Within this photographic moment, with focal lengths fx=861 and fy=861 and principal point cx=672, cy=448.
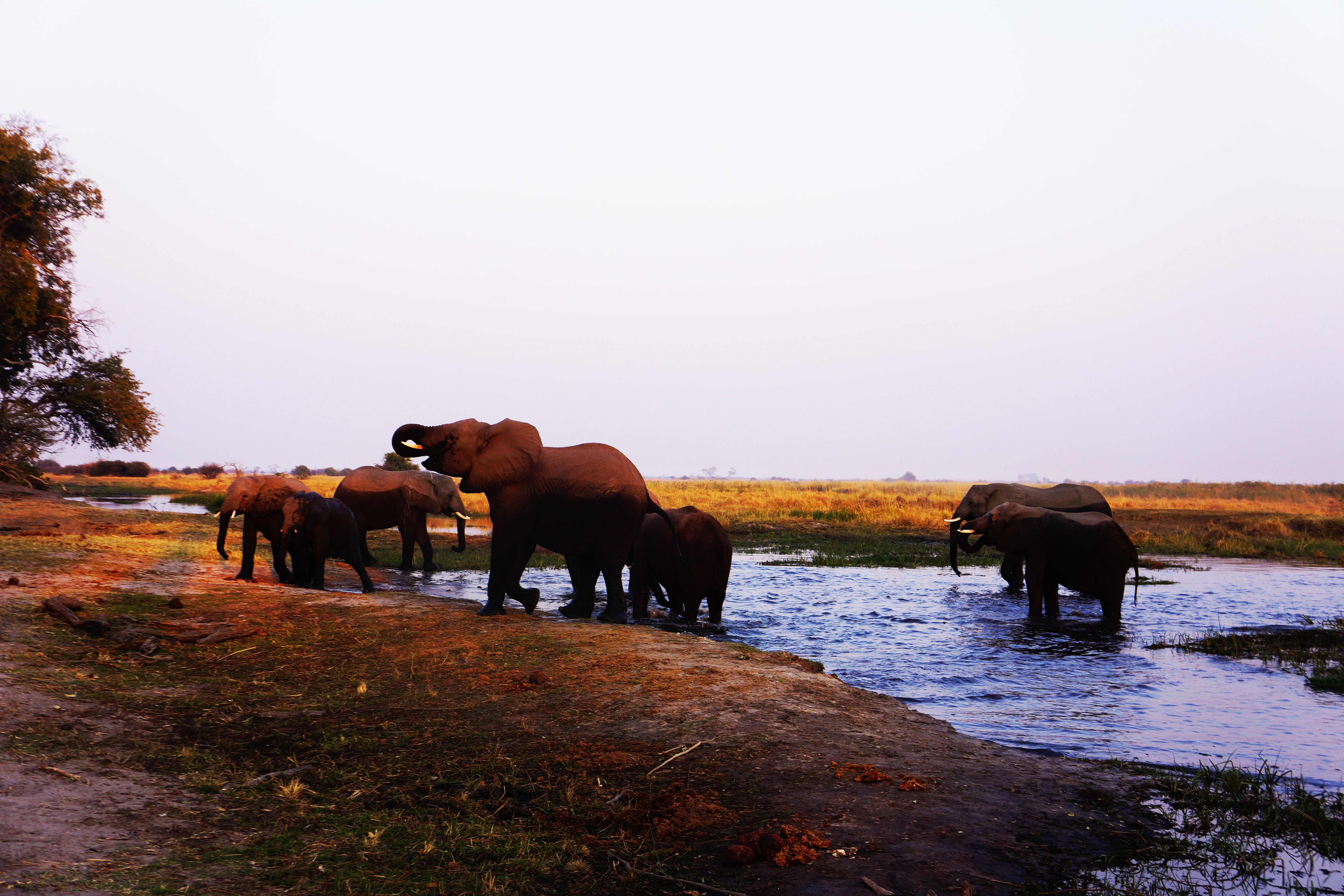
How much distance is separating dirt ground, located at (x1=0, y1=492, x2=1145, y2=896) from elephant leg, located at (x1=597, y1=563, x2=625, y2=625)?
5.08 feet

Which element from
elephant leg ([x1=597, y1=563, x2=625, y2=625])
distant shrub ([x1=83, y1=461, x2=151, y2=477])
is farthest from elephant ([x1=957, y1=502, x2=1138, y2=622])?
distant shrub ([x1=83, y1=461, x2=151, y2=477])

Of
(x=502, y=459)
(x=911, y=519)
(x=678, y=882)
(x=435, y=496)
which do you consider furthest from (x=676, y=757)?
(x=911, y=519)

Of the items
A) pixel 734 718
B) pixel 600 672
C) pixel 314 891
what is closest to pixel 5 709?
pixel 314 891

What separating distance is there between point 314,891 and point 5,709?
12.0 feet

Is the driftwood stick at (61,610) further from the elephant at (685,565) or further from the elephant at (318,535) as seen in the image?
the elephant at (685,565)

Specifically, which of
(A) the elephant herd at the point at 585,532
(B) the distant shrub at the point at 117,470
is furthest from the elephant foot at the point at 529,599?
(B) the distant shrub at the point at 117,470

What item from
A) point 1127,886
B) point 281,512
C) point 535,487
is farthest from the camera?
point 281,512

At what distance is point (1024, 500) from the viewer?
68.1ft

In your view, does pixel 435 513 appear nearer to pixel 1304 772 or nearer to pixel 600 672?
pixel 600 672

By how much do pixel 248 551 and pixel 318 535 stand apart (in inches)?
38.4

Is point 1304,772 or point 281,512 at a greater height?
point 281,512

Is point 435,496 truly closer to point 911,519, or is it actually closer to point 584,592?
point 584,592

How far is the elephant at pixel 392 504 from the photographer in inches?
786

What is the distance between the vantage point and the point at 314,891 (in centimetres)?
386
